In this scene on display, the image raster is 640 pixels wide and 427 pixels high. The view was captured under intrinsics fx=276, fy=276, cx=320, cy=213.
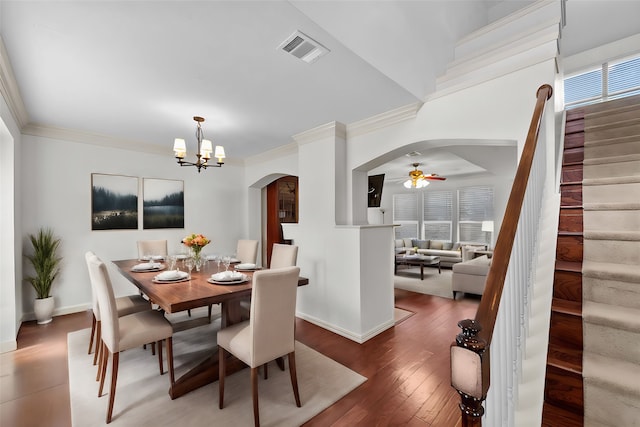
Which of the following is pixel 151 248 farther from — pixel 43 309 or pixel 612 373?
pixel 612 373

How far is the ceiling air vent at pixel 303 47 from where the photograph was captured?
1.84 metres

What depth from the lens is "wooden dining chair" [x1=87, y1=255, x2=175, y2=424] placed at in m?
1.96

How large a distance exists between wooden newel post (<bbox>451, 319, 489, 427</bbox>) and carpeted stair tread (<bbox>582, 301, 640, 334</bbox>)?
1198 millimetres

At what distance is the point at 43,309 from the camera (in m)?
3.49

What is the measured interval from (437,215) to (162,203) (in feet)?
25.0

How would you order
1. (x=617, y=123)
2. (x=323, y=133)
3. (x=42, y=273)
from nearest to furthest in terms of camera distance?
1. (x=617, y=123)
2. (x=42, y=273)
3. (x=323, y=133)

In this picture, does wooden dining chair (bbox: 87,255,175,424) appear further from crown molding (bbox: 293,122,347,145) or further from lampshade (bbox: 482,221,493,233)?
lampshade (bbox: 482,221,493,233)

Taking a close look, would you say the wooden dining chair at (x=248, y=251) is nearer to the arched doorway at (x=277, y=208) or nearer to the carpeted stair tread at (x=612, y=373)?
the arched doorway at (x=277, y=208)

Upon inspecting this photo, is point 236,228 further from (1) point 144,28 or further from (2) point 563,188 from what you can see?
(2) point 563,188

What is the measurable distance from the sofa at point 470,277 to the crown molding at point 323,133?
9.96 feet

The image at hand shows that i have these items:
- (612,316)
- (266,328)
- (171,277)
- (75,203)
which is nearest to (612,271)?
(612,316)

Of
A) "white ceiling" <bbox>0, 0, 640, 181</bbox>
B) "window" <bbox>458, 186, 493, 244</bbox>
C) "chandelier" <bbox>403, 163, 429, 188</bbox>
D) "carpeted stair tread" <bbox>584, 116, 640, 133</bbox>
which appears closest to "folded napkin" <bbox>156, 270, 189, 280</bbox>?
"white ceiling" <bbox>0, 0, 640, 181</bbox>

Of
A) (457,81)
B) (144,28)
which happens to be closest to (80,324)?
(144,28)

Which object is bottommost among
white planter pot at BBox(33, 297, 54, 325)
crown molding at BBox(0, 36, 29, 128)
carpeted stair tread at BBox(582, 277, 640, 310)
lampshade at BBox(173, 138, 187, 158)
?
white planter pot at BBox(33, 297, 54, 325)
